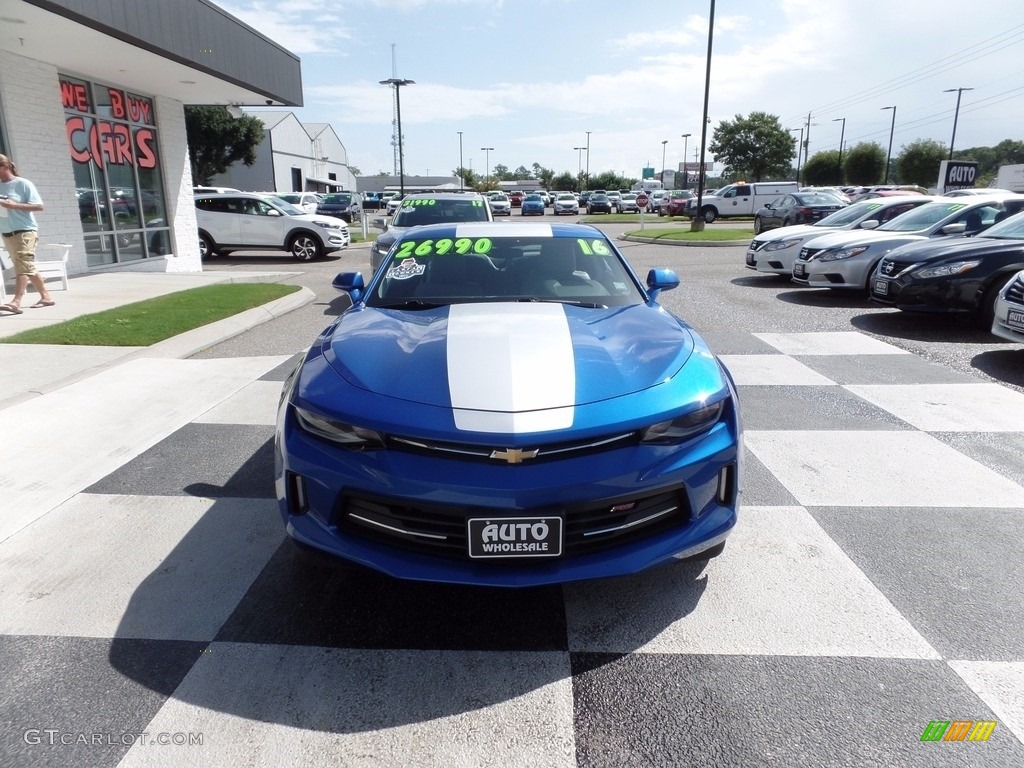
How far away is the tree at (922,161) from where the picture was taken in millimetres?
64000

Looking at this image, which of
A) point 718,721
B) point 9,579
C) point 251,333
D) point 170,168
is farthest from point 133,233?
point 718,721

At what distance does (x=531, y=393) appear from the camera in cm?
263

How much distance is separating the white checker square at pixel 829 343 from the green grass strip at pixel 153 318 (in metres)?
6.70

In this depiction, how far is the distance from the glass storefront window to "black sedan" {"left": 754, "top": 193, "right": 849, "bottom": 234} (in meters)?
17.9

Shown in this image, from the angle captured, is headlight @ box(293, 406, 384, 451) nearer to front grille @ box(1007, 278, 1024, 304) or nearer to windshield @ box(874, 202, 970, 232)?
front grille @ box(1007, 278, 1024, 304)

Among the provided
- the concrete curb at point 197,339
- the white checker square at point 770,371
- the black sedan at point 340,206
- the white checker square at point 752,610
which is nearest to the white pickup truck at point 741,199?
the black sedan at point 340,206

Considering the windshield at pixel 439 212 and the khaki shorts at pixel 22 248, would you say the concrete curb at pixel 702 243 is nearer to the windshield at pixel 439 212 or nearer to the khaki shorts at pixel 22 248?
the windshield at pixel 439 212

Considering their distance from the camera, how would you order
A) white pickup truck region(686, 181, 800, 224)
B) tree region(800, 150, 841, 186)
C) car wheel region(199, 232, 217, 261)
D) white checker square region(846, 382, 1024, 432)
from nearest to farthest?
1. white checker square region(846, 382, 1024, 432)
2. car wheel region(199, 232, 217, 261)
3. white pickup truck region(686, 181, 800, 224)
4. tree region(800, 150, 841, 186)

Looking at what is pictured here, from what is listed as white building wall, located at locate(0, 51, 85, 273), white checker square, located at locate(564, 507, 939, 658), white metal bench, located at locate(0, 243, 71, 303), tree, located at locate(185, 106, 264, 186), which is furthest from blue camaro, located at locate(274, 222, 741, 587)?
tree, located at locate(185, 106, 264, 186)

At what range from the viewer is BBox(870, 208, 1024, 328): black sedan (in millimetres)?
8094

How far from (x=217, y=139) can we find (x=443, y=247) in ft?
166

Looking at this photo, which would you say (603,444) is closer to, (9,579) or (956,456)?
(9,579)

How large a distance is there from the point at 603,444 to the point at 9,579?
8.76 ft

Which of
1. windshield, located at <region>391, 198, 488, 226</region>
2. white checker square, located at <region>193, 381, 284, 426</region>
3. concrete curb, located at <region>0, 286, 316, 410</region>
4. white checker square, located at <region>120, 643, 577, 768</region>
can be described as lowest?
white checker square, located at <region>120, 643, 577, 768</region>
